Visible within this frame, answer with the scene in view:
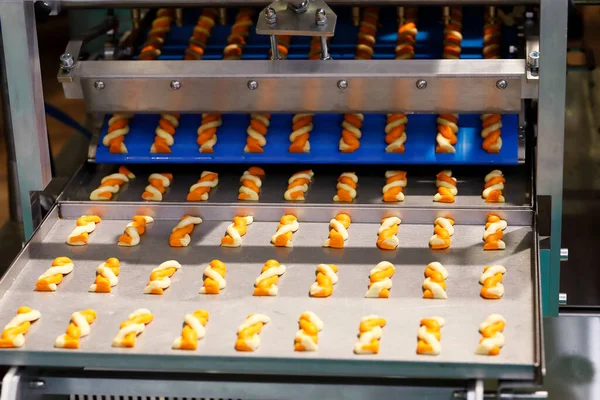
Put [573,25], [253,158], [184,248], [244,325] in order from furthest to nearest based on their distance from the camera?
1. [573,25]
2. [253,158]
3. [184,248]
4. [244,325]

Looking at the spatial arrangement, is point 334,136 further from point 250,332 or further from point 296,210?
point 250,332

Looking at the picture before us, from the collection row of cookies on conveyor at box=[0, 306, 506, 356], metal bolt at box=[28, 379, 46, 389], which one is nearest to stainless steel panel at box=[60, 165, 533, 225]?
row of cookies on conveyor at box=[0, 306, 506, 356]

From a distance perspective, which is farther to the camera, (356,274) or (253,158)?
(253,158)

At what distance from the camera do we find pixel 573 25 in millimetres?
3574

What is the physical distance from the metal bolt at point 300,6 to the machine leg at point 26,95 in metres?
0.70

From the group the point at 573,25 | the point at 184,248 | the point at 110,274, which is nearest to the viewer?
the point at 110,274

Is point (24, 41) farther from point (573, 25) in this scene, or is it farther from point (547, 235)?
point (573, 25)

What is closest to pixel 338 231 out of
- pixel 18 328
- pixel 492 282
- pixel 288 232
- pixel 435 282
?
pixel 288 232

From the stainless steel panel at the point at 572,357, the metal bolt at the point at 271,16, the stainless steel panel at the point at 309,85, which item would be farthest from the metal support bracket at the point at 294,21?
the stainless steel panel at the point at 572,357

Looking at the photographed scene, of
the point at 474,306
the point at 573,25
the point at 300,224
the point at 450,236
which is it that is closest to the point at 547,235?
the point at 450,236

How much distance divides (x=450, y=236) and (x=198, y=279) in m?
0.68

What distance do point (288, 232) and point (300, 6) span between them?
0.59 metres

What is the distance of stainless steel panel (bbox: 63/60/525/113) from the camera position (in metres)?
2.69

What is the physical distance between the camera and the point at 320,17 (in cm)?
257
